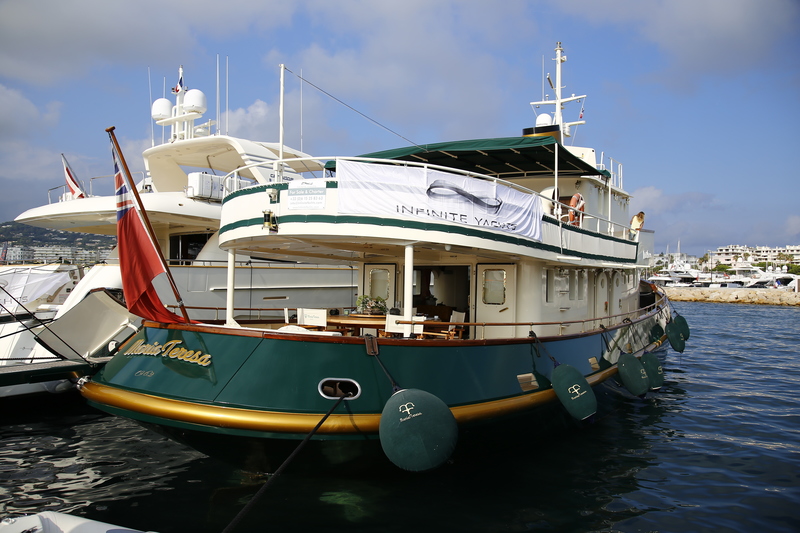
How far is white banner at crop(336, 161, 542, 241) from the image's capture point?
288 inches

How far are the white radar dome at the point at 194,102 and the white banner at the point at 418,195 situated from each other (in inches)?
596

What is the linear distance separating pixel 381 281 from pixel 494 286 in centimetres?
256

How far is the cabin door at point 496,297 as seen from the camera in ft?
32.0

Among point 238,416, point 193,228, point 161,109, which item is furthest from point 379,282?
point 161,109

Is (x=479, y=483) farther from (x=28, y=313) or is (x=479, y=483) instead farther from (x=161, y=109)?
(x=161, y=109)

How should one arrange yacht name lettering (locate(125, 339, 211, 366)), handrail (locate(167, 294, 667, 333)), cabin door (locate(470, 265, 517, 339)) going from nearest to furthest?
yacht name lettering (locate(125, 339, 211, 366)) < handrail (locate(167, 294, 667, 333)) < cabin door (locate(470, 265, 517, 339))

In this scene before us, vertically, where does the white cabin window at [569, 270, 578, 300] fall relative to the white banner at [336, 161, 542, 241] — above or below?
below

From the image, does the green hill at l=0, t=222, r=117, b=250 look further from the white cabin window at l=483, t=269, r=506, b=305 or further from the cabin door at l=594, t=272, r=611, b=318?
the white cabin window at l=483, t=269, r=506, b=305

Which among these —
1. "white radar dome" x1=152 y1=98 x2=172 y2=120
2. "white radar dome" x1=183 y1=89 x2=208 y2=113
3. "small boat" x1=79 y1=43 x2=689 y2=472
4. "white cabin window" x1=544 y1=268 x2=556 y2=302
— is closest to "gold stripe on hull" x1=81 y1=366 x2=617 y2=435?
"small boat" x1=79 y1=43 x2=689 y2=472

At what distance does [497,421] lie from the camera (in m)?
7.21

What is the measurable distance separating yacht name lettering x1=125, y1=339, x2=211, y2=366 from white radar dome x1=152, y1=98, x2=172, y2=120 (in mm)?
17051

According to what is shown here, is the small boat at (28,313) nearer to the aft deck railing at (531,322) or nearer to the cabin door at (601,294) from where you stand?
the aft deck railing at (531,322)

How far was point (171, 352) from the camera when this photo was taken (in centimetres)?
671

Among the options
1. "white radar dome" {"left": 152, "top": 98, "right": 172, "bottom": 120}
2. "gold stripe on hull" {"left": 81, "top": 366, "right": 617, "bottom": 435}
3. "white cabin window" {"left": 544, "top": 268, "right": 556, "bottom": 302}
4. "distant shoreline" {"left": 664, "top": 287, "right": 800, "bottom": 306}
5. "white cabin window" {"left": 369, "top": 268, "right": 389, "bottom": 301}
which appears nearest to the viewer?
"gold stripe on hull" {"left": 81, "top": 366, "right": 617, "bottom": 435}
